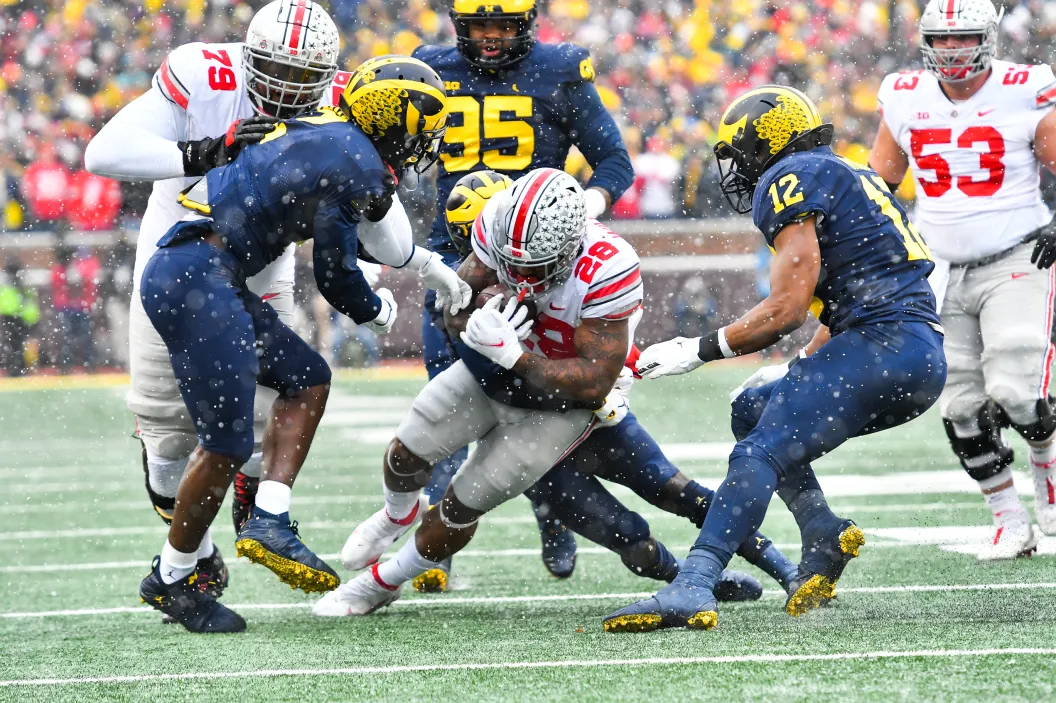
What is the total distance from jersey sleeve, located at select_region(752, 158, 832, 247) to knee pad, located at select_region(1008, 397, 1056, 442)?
1.85 m

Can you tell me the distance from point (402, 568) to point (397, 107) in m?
1.38

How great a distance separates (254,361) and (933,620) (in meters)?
1.99

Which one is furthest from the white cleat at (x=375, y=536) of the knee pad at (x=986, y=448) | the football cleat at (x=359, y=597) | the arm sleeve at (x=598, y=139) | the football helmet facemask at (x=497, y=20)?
the knee pad at (x=986, y=448)

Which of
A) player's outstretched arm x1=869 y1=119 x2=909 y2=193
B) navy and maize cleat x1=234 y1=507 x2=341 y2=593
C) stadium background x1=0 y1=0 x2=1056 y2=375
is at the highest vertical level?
player's outstretched arm x1=869 y1=119 x2=909 y2=193

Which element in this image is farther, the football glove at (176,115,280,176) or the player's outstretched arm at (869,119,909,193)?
the player's outstretched arm at (869,119,909,193)

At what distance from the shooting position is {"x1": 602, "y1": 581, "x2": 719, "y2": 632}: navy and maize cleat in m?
3.61

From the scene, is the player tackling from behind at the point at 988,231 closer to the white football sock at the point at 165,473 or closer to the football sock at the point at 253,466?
the football sock at the point at 253,466

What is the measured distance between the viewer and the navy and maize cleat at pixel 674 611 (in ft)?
11.9

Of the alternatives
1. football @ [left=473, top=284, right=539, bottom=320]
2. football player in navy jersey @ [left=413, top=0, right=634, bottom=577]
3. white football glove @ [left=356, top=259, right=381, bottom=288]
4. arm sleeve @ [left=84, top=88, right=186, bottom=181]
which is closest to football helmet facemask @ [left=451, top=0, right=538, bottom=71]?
football player in navy jersey @ [left=413, top=0, right=634, bottom=577]

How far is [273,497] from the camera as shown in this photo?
13.6ft

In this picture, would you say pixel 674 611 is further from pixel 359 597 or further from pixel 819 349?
pixel 359 597

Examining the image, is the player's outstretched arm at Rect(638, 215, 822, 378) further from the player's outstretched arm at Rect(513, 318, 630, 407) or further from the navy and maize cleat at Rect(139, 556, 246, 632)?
the navy and maize cleat at Rect(139, 556, 246, 632)

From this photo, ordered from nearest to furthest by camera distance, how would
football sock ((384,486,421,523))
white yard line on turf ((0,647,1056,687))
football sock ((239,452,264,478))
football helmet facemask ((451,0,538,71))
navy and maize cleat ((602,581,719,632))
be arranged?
white yard line on turf ((0,647,1056,687))
navy and maize cleat ((602,581,719,632))
football sock ((384,486,421,523))
football sock ((239,452,264,478))
football helmet facemask ((451,0,538,71))

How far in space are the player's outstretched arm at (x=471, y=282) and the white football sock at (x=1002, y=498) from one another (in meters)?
2.27
